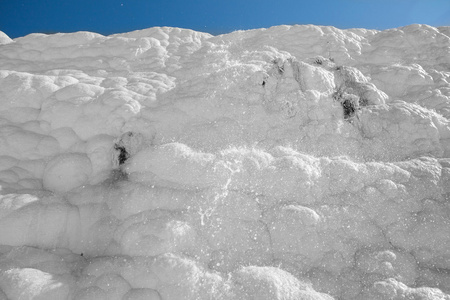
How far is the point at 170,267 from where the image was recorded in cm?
193

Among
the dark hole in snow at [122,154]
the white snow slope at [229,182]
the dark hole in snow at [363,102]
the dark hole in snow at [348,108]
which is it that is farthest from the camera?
the dark hole in snow at [363,102]

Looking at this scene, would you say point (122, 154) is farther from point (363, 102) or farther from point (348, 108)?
point (363, 102)

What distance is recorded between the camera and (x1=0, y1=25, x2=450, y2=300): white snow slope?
194 centimetres

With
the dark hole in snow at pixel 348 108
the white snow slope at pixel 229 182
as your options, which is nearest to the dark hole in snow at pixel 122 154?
the white snow slope at pixel 229 182

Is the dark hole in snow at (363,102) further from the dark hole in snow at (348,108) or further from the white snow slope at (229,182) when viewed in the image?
the dark hole in snow at (348,108)

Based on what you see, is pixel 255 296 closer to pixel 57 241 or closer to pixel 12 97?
pixel 57 241

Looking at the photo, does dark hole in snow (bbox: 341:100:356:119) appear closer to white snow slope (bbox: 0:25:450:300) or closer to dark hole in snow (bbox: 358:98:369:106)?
white snow slope (bbox: 0:25:450:300)

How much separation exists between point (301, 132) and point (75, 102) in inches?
89.2

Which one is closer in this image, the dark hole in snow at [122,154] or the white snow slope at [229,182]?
the white snow slope at [229,182]

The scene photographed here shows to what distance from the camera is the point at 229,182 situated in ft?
7.80

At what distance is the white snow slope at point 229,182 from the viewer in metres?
1.94

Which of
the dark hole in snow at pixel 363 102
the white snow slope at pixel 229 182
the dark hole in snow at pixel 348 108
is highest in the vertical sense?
the dark hole in snow at pixel 363 102

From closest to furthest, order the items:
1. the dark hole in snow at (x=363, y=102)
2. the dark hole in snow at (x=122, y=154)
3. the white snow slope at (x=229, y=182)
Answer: the white snow slope at (x=229, y=182), the dark hole in snow at (x=122, y=154), the dark hole in snow at (x=363, y=102)

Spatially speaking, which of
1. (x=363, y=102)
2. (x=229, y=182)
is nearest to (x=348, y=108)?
(x=363, y=102)
